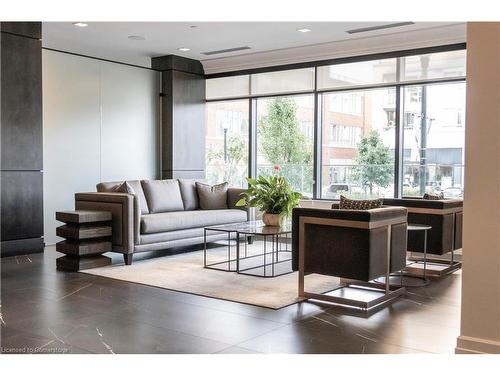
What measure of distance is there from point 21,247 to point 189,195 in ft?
7.46

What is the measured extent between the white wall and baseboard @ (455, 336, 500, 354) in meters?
5.97

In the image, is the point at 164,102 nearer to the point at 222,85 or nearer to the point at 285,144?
the point at 222,85

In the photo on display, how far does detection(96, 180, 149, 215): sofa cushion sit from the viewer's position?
21.5ft

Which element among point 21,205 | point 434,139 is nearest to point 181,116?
point 21,205

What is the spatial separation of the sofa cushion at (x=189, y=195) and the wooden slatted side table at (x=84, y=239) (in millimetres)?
1772

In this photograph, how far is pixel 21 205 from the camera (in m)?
6.32

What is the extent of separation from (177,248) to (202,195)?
90 cm

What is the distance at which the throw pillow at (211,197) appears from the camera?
7.62 meters

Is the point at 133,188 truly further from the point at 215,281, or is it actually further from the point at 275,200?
the point at 215,281

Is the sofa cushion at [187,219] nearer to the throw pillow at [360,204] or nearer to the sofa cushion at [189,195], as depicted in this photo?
the sofa cushion at [189,195]

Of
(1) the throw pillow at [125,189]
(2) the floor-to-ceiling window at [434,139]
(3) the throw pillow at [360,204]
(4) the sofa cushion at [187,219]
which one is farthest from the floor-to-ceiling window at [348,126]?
(3) the throw pillow at [360,204]
